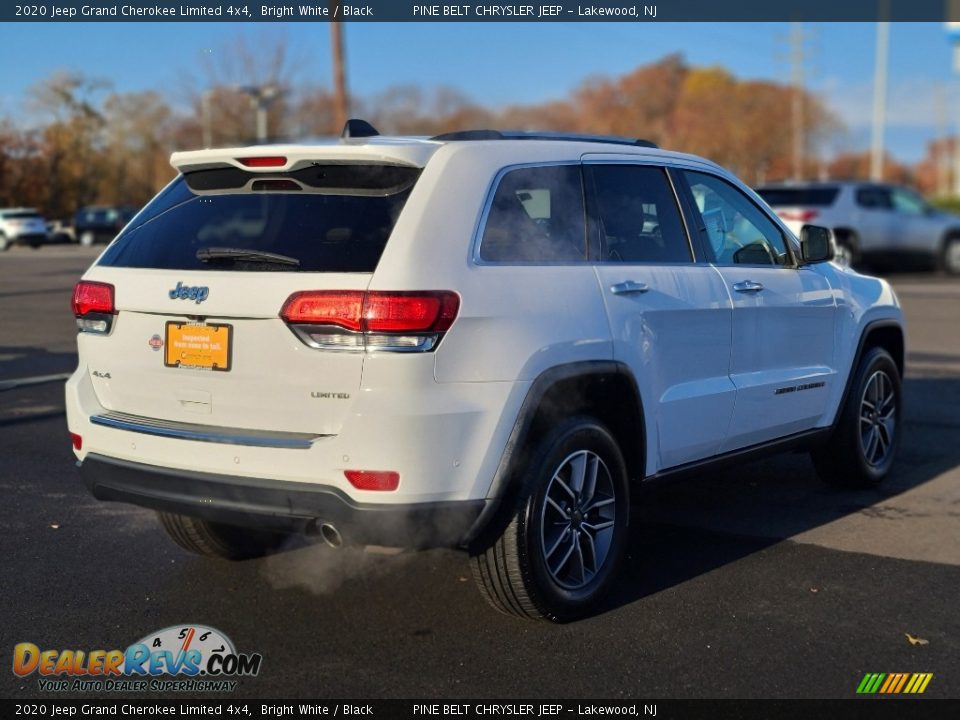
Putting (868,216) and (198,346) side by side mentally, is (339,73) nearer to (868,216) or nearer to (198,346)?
(868,216)

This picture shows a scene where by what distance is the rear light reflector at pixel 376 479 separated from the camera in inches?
151

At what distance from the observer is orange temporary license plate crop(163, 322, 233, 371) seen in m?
4.07

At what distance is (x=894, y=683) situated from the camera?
3.88m

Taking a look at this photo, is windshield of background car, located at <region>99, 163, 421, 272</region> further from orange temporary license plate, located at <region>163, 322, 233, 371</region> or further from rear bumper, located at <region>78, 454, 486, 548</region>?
rear bumper, located at <region>78, 454, 486, 548</region>

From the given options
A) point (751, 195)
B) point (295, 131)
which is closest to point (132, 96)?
point (295, 131)

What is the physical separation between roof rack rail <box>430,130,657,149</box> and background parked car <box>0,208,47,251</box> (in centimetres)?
2405

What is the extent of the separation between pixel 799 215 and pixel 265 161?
19171mm

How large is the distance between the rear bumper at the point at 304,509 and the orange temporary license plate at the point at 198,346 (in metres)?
0.38

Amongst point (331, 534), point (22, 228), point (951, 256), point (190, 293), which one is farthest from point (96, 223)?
point (331, 534)

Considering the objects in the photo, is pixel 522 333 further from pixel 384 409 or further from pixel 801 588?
pixel 801 588

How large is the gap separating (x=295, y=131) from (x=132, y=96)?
7535 millimetres

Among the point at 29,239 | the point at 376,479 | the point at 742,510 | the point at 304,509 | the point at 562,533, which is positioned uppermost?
the point at 376,479

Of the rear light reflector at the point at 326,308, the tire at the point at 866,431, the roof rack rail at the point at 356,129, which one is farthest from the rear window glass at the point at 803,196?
the rear light reflector at the point at 326,308
